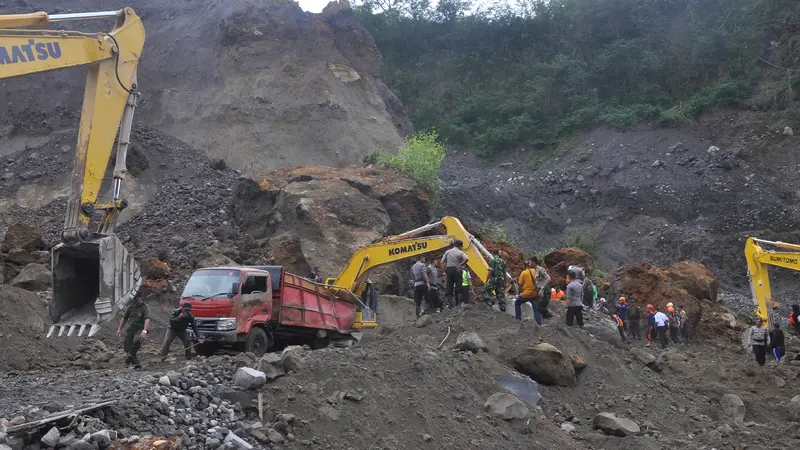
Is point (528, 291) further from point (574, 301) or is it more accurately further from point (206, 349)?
point (206, 349)

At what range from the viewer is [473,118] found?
51438mm

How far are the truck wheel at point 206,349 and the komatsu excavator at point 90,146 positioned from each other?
304 centimetres

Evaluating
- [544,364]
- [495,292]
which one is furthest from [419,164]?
[544,364]

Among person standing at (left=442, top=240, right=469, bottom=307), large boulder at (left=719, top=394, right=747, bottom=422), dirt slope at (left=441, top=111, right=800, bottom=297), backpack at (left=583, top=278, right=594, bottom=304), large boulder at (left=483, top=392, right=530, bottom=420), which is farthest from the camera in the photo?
dirt slope at (left=441, top=111, right=800, bottom=297)

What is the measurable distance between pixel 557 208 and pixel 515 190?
217 cm

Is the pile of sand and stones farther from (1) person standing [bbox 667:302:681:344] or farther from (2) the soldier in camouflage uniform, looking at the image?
(1) person standing [bbox 667:302:681:344]

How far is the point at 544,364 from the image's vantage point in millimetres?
13094

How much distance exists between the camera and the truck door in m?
13.5

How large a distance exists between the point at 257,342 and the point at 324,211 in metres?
12.1

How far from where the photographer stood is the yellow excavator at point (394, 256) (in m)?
16.4

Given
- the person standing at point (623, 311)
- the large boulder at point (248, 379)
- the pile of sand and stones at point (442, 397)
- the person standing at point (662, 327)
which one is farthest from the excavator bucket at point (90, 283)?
the person standing at point (662, 327)

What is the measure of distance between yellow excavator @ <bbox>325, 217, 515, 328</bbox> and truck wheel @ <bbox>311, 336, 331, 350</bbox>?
44.7 inches

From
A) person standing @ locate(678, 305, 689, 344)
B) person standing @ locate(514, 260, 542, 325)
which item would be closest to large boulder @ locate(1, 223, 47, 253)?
person standing @ locate(514, 260, 542, 325)

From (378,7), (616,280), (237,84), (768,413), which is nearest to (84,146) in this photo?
(768,413)
